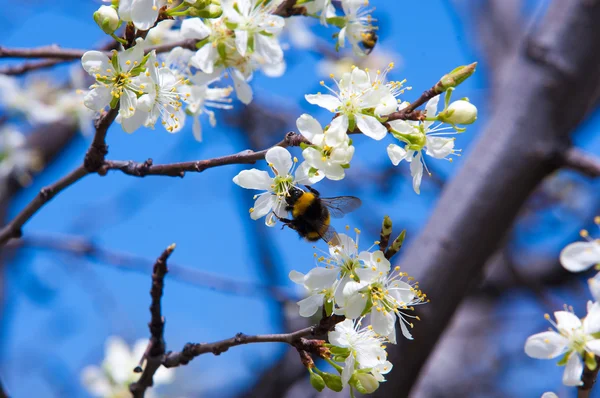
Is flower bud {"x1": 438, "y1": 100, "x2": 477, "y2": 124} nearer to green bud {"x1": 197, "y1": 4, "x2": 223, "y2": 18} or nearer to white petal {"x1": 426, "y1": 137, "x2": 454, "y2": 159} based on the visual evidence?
white petal {"x1": 426, "y1": 137, "x2": 454, "y2": 159}

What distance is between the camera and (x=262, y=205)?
3.88 feet

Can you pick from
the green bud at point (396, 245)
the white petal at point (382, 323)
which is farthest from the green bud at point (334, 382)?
the green bud at point (396, 245)

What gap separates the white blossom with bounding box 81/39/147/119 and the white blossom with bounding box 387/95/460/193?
1.54 ft

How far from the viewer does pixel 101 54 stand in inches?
44.3

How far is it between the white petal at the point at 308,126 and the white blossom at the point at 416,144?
147 millimetres

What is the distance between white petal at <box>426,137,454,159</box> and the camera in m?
1.14

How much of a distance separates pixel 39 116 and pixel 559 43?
2.30 m

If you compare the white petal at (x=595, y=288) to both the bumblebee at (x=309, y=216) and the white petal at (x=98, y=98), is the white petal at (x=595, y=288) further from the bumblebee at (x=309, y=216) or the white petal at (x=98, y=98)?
the white petal at (x=98, y=98)

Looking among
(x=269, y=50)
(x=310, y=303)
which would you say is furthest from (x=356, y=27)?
(x=310, y=303)

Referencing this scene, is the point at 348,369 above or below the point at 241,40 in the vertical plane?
below

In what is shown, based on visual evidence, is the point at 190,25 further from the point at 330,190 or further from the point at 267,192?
the point at 330,190

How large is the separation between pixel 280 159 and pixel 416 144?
244 millimetres

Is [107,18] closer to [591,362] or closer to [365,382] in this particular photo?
[365,382]

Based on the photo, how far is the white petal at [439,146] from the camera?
1138 millimetres
